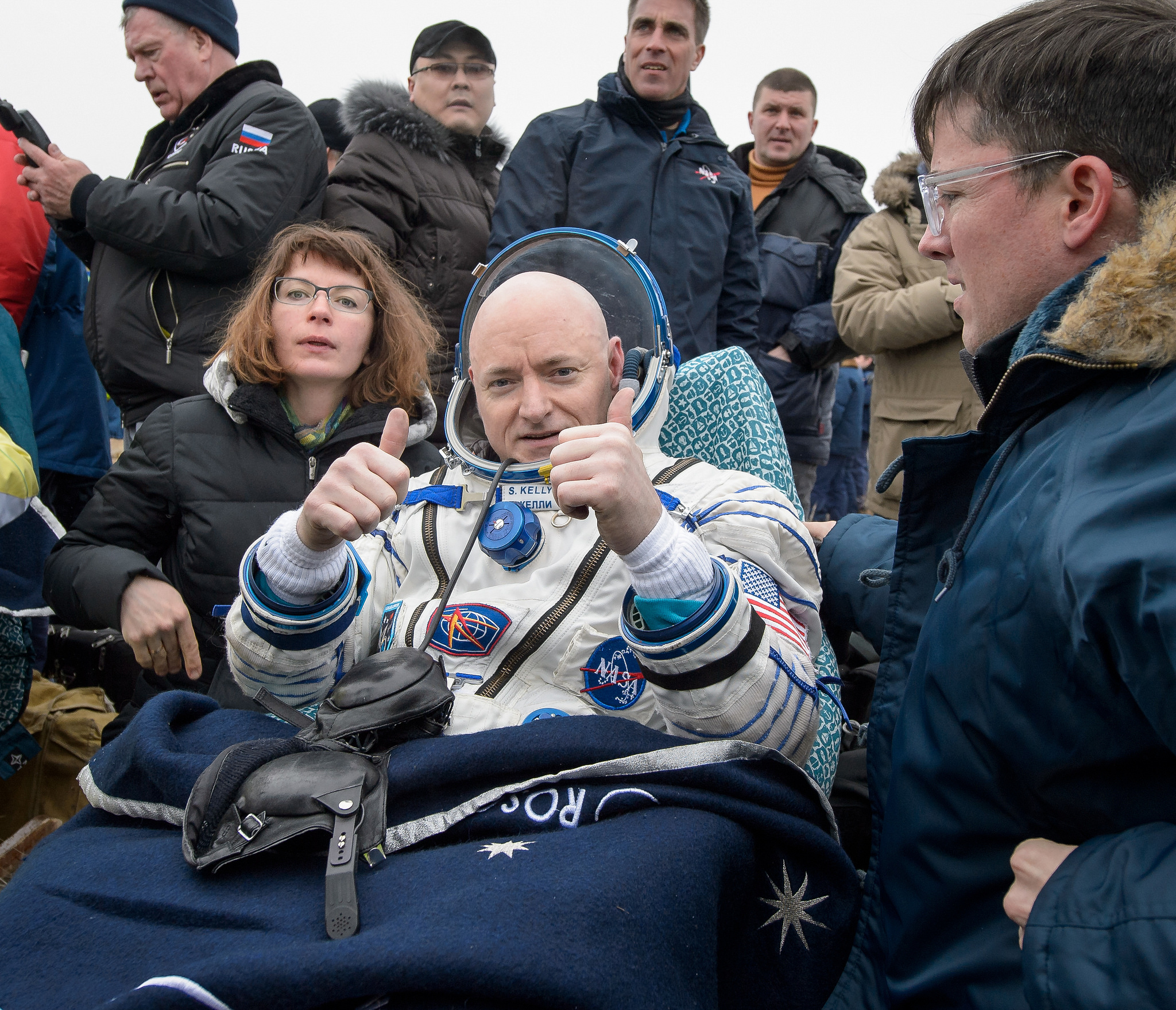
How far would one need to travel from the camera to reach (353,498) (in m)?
Answer: 1.63

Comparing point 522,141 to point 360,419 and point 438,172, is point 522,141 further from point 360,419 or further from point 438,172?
point 360,419

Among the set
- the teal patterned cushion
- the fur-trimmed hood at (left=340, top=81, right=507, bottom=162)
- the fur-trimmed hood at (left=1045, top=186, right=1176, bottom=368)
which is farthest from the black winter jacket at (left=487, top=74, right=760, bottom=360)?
the fur-trimmed hood at (left=1045, top=186, right=1176, bottom=368)

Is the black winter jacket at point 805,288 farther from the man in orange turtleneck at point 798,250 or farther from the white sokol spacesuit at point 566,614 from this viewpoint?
the white sokol spacesuit at point 566,614

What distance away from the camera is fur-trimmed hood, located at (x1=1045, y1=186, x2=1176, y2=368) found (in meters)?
1.10

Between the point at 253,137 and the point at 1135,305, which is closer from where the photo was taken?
the point at 1135,305

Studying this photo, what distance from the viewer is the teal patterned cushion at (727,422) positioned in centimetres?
225

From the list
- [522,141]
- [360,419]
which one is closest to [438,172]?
[522,141]

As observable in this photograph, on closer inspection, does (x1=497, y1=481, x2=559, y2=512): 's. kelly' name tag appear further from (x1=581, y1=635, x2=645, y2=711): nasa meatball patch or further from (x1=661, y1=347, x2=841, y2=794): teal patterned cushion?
(x1=661, y1=347, x2=841, y2=794): teal patterned cushion

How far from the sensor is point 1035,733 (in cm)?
113

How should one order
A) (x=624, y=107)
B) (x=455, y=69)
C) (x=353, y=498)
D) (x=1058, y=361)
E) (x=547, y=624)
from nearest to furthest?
(x=1058, y=361) < (x=353, y=498) < (x=547, y=624) < (x=624, y=107) < (x=455, y=69)

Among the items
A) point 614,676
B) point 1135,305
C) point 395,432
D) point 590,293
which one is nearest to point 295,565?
point 395,432

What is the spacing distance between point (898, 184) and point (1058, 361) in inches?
120

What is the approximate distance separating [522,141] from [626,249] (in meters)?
1.56

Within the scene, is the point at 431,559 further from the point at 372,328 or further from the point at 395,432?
the point at 372,328
